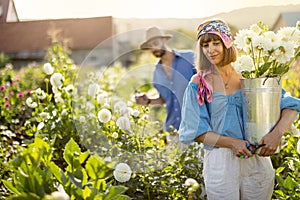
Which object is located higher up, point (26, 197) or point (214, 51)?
point (214, 51)

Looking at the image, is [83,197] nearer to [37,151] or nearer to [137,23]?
[37,151]

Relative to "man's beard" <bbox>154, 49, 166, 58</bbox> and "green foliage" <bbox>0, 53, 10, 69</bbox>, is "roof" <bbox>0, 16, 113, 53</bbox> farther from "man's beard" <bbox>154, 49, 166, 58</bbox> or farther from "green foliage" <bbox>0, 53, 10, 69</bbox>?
"green foliage" <bbox>0, 53, 10, 69</bbox>

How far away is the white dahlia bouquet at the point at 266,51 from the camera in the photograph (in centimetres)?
194

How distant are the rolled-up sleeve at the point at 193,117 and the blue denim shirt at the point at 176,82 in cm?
118

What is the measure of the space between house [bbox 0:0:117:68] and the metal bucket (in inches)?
92.5

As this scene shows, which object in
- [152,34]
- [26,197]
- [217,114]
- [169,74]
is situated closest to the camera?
[26,197]

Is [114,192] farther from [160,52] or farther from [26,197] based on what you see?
[160,52]

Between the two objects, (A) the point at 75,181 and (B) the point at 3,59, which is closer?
(A) the point at 75,181

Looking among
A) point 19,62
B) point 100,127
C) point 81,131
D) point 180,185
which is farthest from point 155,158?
point 19,62

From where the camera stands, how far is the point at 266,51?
196 centimetres

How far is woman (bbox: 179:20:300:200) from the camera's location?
1.96 metres

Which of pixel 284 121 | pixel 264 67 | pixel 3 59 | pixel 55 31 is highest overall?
→ pixel 3 59

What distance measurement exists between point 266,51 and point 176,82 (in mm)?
1331

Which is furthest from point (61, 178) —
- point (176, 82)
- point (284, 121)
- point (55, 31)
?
point (55, 31)
